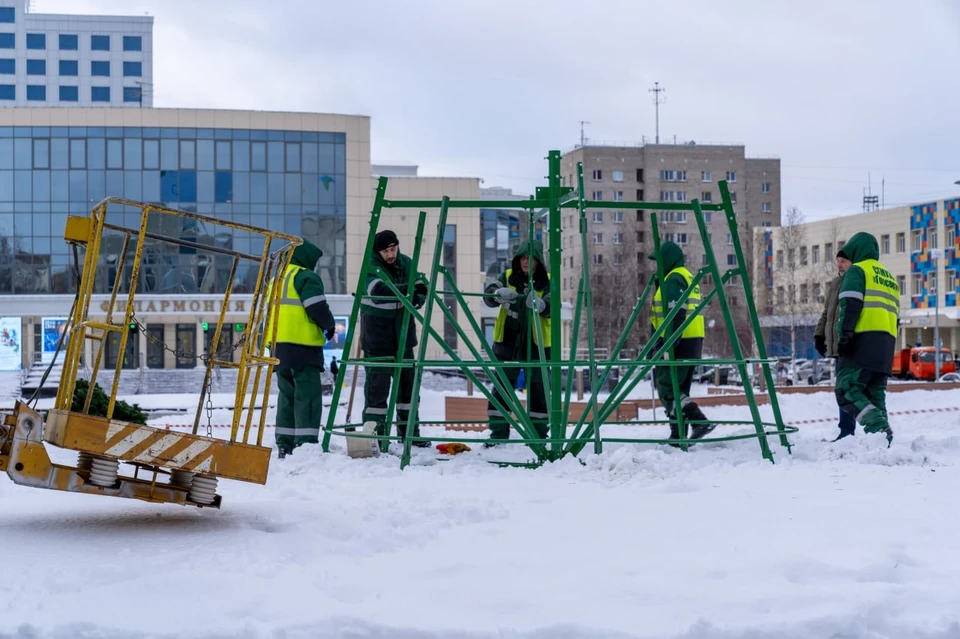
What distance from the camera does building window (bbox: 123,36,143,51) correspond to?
9181 centimetres

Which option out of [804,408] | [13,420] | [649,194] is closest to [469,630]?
[13,420]

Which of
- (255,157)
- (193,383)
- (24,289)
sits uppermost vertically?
(255,157)

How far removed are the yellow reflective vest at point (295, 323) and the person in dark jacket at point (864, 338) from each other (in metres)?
4.12

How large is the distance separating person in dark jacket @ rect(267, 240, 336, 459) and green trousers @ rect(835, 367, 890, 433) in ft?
13.4

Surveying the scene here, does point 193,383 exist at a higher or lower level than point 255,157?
lower

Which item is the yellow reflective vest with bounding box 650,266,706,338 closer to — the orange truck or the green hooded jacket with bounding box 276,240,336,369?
the green hooded jacket with bounding box 276,240,336,369

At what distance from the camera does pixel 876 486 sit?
7.15 meters

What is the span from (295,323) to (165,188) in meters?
48.0

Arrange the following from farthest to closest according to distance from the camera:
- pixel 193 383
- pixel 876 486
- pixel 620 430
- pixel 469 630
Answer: pixel 193 383 < pixel 620 430 < pixel 876 486 < pixel 469 630

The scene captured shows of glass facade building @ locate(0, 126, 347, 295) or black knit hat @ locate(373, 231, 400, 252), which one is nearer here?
black knit hat @ locate(373, 231, 400, 252)

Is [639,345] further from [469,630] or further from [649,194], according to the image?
[649,194]

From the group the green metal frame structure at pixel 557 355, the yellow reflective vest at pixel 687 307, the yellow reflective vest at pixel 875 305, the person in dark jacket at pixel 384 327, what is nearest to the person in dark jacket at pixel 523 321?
the green metal frame structure at pixel 557 355

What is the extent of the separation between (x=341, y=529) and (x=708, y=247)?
13.8 feet

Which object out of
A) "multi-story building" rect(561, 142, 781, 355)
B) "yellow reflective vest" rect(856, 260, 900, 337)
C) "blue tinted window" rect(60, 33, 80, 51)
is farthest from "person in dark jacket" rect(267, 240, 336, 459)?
"blue tinted window" rect(60, 33, 80, 51)
